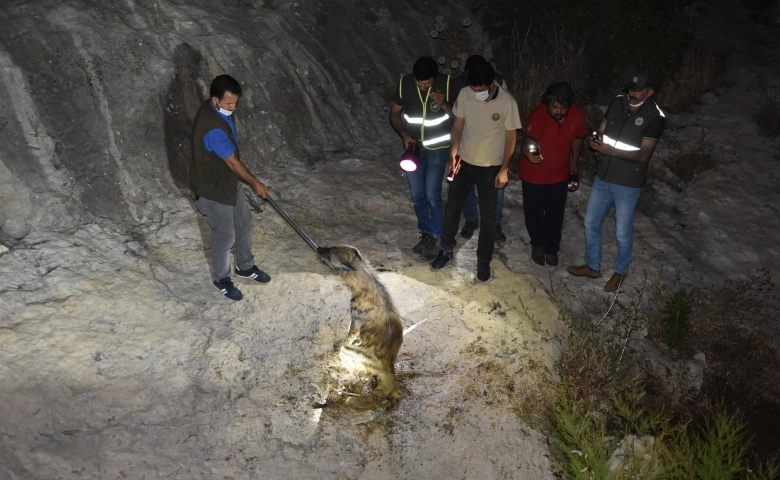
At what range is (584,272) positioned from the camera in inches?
217

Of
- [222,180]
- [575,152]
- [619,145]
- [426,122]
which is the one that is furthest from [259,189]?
[619,145]

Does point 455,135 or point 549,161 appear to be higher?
point 455,135

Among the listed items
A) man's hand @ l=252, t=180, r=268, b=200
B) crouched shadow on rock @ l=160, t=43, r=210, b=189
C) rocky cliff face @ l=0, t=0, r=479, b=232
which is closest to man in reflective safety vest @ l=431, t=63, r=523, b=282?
man's hand @ l=252, t=180, r=268, b=200

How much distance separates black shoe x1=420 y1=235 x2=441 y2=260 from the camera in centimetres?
552

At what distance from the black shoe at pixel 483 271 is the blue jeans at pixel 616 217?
37.8 inches

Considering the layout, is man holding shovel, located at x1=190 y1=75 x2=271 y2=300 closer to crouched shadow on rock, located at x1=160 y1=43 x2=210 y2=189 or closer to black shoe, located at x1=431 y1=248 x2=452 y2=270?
crouched shadow on rock, located at x1=160 y1=43 x2=210 y2=189

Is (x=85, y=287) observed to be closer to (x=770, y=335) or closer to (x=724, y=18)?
(x=770, y=335)

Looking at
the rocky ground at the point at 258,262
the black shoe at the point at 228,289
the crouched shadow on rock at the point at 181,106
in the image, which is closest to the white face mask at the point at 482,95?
the rocky ground at the point at 258,262

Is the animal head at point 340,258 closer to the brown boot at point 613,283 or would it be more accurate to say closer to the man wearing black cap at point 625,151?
the man wearing black cap at point 625,151

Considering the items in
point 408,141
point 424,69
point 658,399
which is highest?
point 424,69

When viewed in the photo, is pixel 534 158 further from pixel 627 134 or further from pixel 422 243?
pixel 422 243

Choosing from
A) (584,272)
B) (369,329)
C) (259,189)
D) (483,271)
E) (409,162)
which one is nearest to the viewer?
(259,189)

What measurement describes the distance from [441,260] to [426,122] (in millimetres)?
1231

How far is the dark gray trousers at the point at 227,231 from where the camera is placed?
4406 mm
